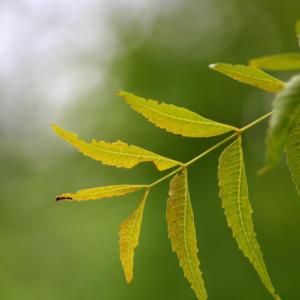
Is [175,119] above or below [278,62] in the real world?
above

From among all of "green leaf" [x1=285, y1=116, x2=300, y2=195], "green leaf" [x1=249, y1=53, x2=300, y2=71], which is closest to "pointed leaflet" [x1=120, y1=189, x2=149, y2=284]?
"green leaf" [x1=285, y1=116, x2=300, y2=195]

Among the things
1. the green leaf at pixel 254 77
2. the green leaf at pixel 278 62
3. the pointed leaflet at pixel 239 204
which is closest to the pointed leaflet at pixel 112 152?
the pointed leaflet at pixel 239 204

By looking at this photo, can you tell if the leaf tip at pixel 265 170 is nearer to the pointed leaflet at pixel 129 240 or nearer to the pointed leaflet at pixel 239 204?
the pointed leaflet at pixel 239 204

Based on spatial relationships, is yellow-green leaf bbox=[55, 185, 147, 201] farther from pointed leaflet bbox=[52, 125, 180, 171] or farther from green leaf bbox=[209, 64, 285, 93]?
green leaf bbox=[209, 64, 285, 93]

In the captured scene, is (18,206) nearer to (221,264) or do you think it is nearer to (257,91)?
(221,264)

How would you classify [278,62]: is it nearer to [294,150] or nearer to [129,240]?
[294,150]

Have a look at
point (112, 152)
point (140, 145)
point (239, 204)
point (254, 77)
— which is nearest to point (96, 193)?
point (112, 152)
